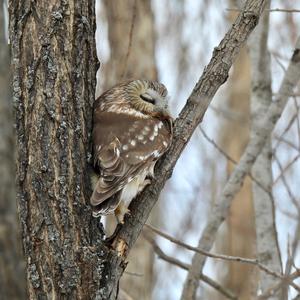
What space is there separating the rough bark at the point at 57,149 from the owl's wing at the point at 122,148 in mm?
127

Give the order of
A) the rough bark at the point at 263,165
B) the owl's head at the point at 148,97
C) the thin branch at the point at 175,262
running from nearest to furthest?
the thin branch at the point at 175,262
the owl's head at the point at 148,97
the rough bark at the point at 263,165

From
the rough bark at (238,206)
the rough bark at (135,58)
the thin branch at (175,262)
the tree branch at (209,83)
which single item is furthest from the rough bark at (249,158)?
the rough bark at (238,206)

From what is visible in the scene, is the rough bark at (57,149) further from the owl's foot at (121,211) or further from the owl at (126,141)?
the owl's foot at (121,211)

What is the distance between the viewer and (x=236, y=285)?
464 inches

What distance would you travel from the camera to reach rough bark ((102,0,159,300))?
7.48m

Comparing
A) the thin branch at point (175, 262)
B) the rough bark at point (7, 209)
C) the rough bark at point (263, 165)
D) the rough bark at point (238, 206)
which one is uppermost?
the rough bark at point (7, 209)

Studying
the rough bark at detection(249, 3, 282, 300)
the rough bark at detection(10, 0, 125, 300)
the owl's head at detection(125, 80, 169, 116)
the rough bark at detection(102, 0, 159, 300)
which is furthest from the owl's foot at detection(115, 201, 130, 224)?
the rough bark at detection(102, 0, 159, 300)

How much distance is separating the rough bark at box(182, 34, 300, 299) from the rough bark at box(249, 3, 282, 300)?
12 centimetres

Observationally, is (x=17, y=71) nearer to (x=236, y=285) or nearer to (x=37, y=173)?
(x=37, y=173)

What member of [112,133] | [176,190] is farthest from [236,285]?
[112,133]

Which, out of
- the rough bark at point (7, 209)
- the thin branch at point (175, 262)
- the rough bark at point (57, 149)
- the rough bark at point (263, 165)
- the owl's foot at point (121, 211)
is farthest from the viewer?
the rough bark at point (263, 165)

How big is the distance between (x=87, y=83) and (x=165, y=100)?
1.14 metres

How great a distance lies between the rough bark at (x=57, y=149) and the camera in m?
3.27

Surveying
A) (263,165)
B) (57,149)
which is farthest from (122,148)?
(263,165)
